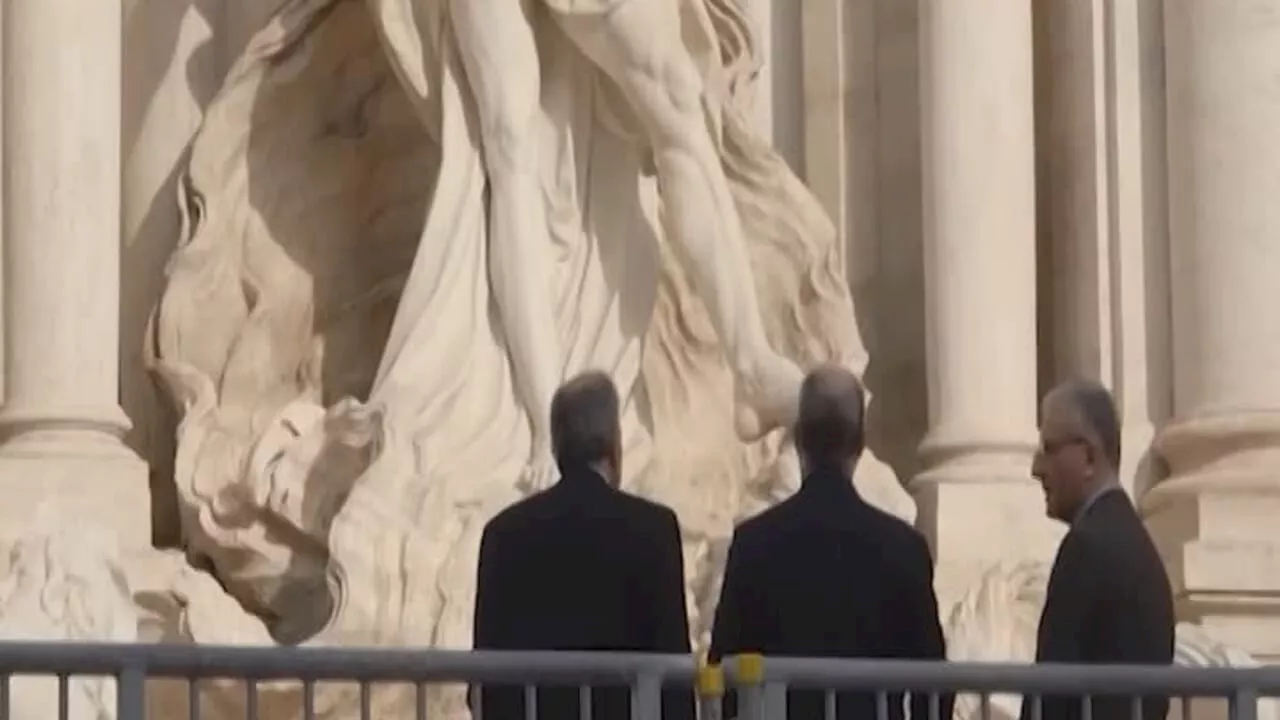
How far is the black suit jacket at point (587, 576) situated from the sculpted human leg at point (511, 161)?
3.80m

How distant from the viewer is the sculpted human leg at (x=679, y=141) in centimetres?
1064

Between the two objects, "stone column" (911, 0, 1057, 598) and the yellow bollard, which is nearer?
the yellow bollard

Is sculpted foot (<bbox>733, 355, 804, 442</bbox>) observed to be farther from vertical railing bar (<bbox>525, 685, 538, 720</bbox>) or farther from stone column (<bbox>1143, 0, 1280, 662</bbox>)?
vertical railing bar (<bbox>525, 685, 538, 720</bbox>)

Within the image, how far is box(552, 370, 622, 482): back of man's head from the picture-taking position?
22.6 feet

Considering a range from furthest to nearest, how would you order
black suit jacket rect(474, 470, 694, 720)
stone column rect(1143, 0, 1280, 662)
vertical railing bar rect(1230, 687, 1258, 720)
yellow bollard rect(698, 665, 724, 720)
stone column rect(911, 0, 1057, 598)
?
stone column rect(911, 0, 1057, 598)
stone column rect(1143, 0, 1280, 662)
black suit jacket rect(474, 470, 694, 720)
vertical railing bar rect(1230, 687, 1258, 720)
yellow bollard rect(698, 665, 724, 720)

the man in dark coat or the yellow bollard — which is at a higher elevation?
the man in dark coat

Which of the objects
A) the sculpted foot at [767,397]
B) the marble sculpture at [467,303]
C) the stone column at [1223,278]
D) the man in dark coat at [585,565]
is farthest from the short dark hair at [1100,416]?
the stone column at [1223,278]

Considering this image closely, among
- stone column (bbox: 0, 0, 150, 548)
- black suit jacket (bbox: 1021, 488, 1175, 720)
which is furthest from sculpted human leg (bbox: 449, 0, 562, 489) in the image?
black suit jacket (bbox: 1021, 488, 1175, 720)

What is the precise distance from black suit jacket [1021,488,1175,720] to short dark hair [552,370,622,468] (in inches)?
41.1

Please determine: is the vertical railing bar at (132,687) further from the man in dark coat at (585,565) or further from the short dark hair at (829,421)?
the short dark hair at (829,421)

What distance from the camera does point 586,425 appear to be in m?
6.89

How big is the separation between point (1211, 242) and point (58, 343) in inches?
159

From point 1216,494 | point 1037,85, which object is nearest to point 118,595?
point 1216,494

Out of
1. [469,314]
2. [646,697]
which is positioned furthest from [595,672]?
[469,314]
